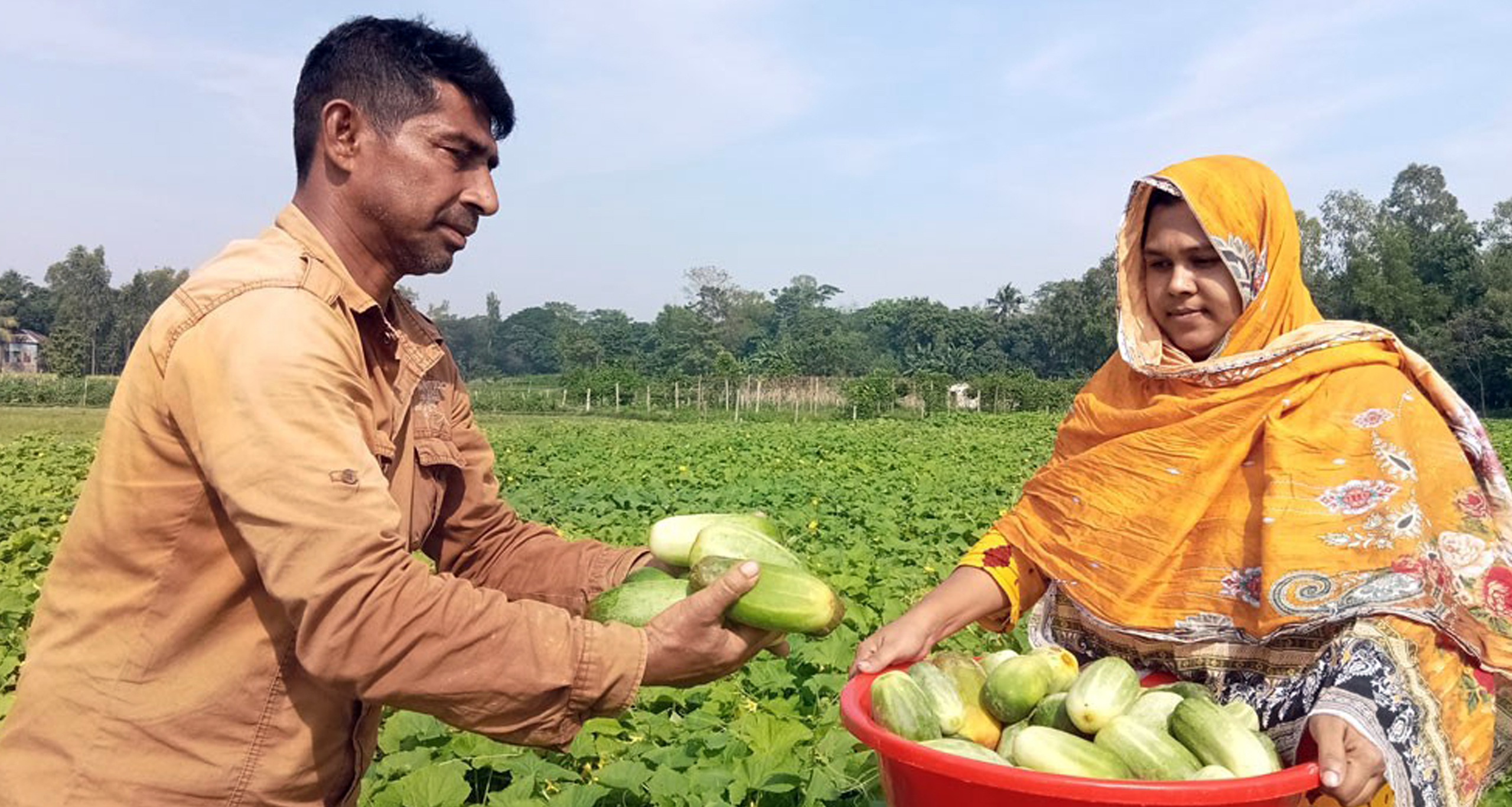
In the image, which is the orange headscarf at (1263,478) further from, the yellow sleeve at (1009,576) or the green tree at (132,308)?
the green tree at (132,308)

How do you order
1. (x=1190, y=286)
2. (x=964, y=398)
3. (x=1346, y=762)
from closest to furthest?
(x=1346, y=762), (x=1190, y=286), (x=964, y=398)

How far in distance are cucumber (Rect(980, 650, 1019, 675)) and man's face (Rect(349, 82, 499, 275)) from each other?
140 cm

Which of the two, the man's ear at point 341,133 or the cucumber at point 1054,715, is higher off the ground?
the man's ear at point 341,133

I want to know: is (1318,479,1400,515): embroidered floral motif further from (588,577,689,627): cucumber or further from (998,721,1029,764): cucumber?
(588,577,689,627): cucumber

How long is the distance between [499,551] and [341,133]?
3.79ft

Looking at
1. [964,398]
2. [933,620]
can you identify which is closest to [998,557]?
[933,620]

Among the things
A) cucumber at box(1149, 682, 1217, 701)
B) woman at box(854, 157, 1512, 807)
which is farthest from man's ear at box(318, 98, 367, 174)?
cucumber at box(1149, 682, 1217, 701)

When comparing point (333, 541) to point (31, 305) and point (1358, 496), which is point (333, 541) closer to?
point (1358, 496)

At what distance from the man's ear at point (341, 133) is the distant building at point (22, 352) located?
102 meters

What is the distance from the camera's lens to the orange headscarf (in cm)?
222

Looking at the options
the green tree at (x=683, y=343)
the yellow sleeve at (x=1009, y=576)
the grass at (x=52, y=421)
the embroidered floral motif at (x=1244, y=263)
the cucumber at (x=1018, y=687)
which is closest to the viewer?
the cucumber at (x=1018, y=687)

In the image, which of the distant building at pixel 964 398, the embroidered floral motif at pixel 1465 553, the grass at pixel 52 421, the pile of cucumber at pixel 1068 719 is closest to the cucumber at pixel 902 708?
the pile of cucumber at pixel 1068 719

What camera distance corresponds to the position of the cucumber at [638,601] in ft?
7.20

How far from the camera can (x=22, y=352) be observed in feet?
297
